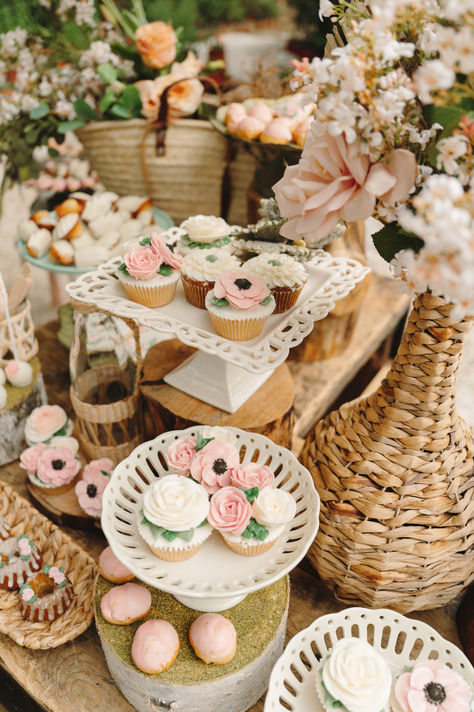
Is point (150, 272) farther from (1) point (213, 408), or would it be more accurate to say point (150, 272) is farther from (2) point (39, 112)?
(2) point (39, 112)

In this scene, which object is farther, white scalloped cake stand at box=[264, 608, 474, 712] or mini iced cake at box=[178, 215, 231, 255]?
mini iced cake at box=[178, 215, 231, 255]

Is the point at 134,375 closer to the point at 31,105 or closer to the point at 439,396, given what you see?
the point at 439,396

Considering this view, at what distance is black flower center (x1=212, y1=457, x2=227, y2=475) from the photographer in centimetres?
76

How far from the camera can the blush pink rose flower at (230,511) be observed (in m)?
0.70

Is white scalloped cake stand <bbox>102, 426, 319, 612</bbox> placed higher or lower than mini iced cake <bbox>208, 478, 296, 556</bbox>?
lower

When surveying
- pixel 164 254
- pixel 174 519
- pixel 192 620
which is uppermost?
pixel 164 254

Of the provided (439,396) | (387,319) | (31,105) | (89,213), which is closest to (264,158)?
→ (89,213)

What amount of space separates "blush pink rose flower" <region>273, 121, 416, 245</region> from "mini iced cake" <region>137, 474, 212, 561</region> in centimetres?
35

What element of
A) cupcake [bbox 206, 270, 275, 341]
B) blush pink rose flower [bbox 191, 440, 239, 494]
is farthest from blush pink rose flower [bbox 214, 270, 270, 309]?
blush pink rose flower [bbox 191, 440, 239, 494]

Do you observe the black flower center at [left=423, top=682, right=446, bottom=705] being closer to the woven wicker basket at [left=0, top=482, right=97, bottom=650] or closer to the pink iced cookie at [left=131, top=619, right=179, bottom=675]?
the pink iced cookie at [left=131, top=619, right=179, bottom=675]

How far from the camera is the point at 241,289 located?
918 mm

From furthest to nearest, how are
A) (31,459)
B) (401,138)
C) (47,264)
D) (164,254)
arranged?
(47,264), (31,459), (164,254), (401,138)

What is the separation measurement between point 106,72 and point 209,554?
1415mm

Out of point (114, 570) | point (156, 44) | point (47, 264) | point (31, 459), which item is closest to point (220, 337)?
point (114, 570)
